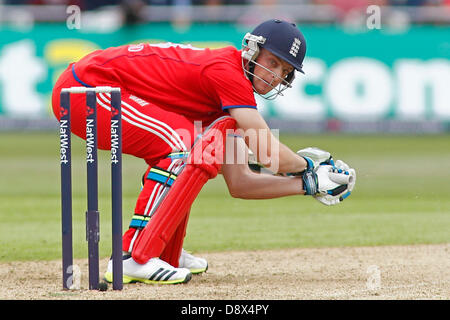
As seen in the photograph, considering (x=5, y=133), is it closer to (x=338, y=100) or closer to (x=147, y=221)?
(x=338, y=100)

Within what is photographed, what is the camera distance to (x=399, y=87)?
1532 centimetres

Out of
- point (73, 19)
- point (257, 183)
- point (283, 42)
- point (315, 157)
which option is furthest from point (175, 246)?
point (73, 19)

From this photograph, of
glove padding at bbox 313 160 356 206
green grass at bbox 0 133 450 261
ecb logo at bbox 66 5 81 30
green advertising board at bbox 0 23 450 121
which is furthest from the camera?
ecb logo at bbox 66 5 81 30

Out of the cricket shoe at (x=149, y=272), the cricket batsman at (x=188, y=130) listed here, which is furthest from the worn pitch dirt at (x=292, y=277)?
the cricket batsman at (x=188, y=130)

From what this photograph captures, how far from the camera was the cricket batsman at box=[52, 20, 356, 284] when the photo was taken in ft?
16.3

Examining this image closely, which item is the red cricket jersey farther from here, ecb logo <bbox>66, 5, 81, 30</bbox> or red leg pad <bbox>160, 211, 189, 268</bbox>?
ecb logo <bbox>66, 5, 81, 30</bbox>

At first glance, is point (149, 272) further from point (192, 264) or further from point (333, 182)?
point (333, 182)

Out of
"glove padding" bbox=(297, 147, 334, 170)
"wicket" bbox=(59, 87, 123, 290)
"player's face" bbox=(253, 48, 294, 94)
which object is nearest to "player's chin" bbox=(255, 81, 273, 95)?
"player's face" bbox=(253, 48, 294, 94)

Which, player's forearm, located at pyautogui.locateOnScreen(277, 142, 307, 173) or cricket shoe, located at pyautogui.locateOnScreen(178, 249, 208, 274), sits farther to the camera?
cricket shoe, located at pyautogui.locateOnScreen(178, 249, 208, 274)

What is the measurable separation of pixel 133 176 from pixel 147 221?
7171 millimetres

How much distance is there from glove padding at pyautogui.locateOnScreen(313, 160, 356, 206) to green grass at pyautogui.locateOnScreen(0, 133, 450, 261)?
5.74 feet

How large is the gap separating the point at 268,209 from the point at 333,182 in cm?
410

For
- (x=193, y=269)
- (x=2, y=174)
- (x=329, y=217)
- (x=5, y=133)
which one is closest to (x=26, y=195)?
(x=2, y=174)

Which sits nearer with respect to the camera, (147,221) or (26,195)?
(147,221)
